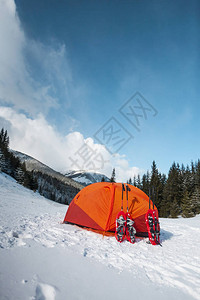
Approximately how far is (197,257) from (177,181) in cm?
3815

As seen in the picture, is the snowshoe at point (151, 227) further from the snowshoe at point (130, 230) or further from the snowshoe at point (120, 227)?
the snowshoe at point (120, 227)

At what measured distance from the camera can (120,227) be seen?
4645 millimetres

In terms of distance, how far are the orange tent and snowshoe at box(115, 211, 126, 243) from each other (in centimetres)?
31

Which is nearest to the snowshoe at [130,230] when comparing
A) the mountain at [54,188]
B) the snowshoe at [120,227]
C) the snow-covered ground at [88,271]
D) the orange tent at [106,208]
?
the snowshoe at [120,227]

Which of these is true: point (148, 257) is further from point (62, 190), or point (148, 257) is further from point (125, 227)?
point (62, 190)

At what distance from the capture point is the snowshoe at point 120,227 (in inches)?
175

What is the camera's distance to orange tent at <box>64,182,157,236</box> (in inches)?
199

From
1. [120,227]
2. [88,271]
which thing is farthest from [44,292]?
[120,227]

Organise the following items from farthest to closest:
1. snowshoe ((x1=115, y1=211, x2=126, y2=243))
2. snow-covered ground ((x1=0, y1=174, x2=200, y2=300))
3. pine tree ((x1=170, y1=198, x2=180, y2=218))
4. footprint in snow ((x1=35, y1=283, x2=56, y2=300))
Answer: pine tree ((x1=170, y1=198, x2=180, y2=218)) → snowshoe ((x1=115, y1=211, x2=126, y2=243)) → snow-covered ground ((x1=0, y1=174, x2=200, y2=300)) → footprint in snow ((x1=35, y1=283, x2=56, y2=300))

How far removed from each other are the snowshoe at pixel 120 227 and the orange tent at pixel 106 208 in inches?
12.2

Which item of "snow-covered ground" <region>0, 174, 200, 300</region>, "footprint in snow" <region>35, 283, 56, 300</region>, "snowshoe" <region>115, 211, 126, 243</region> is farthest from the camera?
"snowshoe" <region>115, 211, 126, 243</region>

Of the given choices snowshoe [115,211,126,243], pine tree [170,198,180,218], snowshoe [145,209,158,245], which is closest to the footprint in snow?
snowshoe [115,211,126,243]

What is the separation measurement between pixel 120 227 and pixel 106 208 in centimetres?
81

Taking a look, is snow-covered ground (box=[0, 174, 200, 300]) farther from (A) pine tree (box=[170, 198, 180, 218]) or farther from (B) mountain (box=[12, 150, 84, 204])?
(B) mountain (box=[12, 150, 84, 204])
